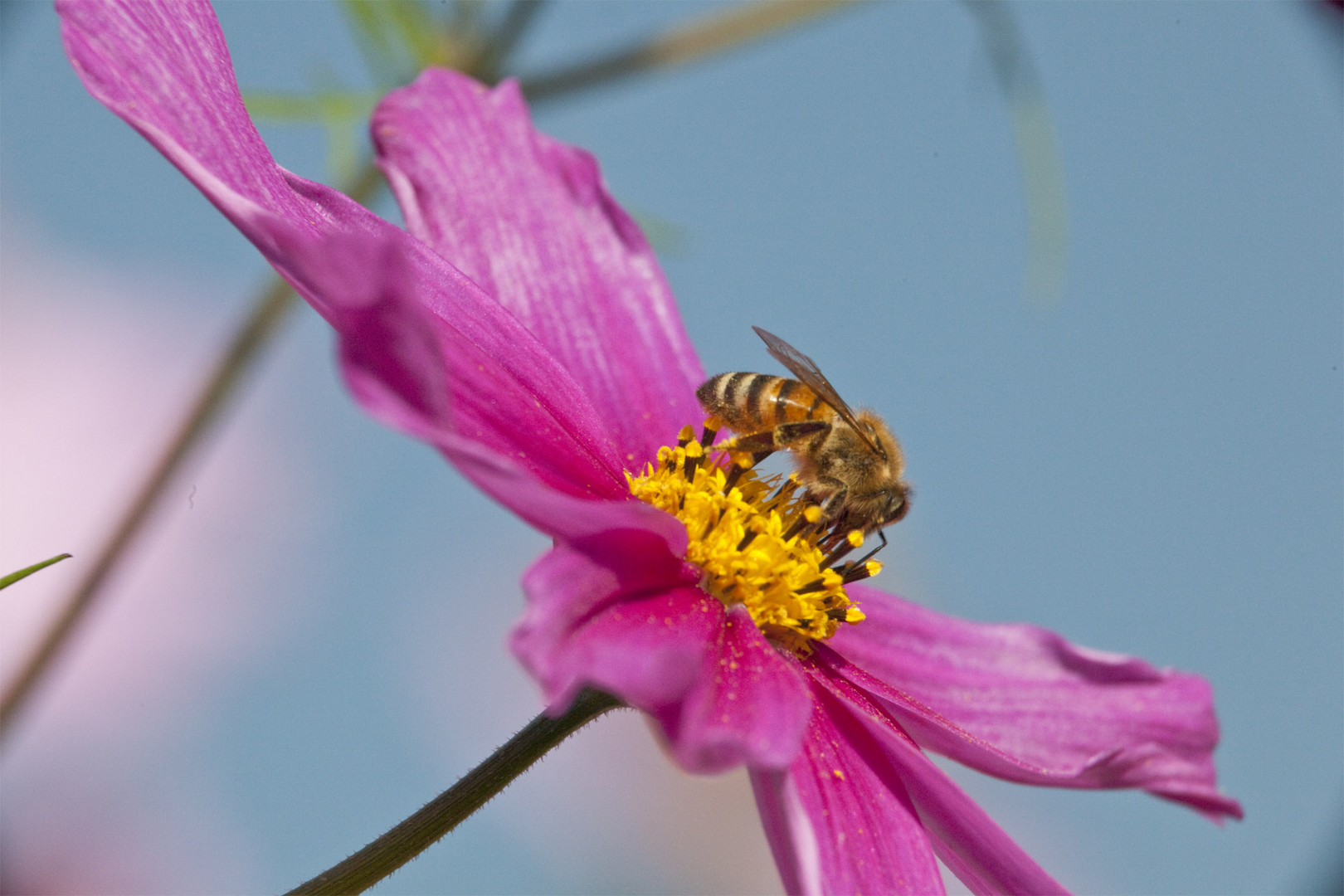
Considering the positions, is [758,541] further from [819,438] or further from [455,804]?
[455,804]

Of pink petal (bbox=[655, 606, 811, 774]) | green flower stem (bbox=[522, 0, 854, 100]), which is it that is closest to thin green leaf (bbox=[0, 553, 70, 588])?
pink petal (bbox=[655, 606, 811, 774])

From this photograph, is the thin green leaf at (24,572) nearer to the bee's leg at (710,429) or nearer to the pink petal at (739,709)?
the pink petal at (739,709)

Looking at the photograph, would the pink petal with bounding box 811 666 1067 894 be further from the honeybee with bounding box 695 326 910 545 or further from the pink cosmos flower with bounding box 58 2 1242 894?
the honeybee with bounding box 695 326 910 545

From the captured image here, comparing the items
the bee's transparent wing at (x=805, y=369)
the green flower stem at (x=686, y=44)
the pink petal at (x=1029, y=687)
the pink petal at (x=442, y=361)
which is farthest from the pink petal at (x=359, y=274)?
the green flower stem at (x=686, y=44)

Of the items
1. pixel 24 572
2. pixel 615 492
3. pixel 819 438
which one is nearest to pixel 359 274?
pixel 24 572

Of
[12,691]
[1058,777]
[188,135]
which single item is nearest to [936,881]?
[1058,777]

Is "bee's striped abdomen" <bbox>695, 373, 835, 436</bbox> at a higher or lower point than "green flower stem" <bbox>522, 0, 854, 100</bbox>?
lower
